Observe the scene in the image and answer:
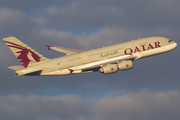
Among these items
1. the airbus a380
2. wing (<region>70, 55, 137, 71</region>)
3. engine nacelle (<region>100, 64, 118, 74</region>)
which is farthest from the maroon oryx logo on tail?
engine nacelle (<region>100, 64, 118, 74</region>)

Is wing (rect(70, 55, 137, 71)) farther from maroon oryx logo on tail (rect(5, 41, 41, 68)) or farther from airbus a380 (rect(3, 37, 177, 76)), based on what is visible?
maroon oryx logo on tail (rect(5, 41, 41, 68))

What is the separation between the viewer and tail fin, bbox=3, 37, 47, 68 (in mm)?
88500

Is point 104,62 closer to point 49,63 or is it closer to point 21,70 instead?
point 49,63

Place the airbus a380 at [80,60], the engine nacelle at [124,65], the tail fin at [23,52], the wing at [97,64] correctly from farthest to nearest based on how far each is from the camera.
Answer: the wing at [97,64]
the engine nacelle at [124,65]
the airbus a380 at [80,60]
the tail fin at [23,52]

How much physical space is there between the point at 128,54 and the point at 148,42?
24.1 ft

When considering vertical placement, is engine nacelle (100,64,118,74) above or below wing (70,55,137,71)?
below

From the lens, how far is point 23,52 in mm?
89688

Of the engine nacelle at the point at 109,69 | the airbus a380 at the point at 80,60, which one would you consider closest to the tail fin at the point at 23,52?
the airbus a380 at the point at 80,60

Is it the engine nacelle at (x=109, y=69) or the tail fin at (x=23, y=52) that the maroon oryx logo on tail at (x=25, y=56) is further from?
the engine nacelle at (x=109, y=69)

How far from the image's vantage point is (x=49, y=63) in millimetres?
90938

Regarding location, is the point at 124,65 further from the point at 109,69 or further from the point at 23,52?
the point at 23,52

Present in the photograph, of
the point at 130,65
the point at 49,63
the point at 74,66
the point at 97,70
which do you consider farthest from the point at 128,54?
the point at 49,63

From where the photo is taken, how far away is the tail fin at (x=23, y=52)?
88.5m

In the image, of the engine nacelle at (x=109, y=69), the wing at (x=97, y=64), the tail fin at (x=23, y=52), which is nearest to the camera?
the tail fin at (x=23, y=52)
